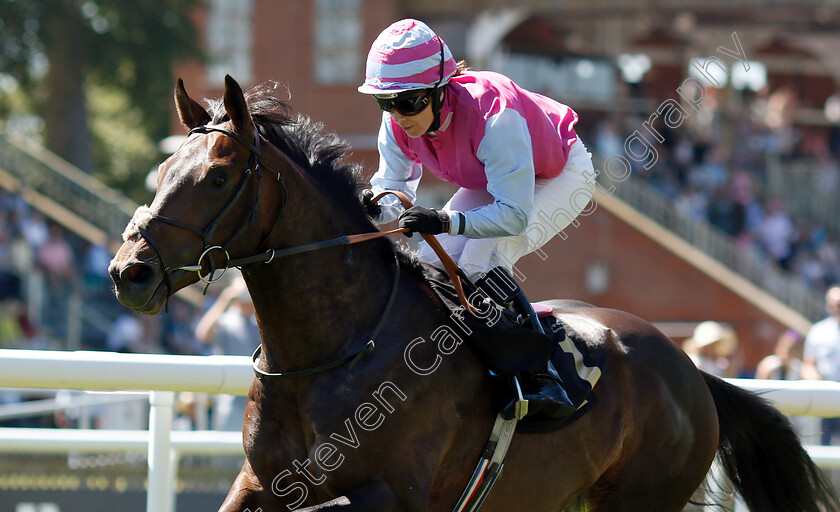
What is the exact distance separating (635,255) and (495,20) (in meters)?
4.73

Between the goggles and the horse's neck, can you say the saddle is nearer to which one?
the horse's neck

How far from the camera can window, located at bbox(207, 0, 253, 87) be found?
733 inches

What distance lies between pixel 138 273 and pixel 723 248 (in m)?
14.9

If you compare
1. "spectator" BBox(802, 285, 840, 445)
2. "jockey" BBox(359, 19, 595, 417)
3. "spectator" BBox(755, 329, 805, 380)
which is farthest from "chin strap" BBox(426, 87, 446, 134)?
"spectator" BBox(755, 329, 805, 380)

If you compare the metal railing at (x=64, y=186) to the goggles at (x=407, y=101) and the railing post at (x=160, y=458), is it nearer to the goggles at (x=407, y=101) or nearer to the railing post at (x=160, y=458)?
the railing post at (x=160, y=458)

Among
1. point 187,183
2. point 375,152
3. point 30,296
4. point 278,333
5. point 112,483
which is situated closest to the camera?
point 187,183

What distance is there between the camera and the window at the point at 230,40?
1862 cm

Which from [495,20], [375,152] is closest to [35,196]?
[375,152]

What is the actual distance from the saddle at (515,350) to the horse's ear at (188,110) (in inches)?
36.4

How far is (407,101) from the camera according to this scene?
135 inches

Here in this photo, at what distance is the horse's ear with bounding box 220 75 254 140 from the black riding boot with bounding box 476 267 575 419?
99 centimetres

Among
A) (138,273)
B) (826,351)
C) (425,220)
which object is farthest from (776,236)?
(138,273)

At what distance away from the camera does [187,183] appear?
2.96m

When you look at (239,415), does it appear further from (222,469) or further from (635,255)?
(635,255)
